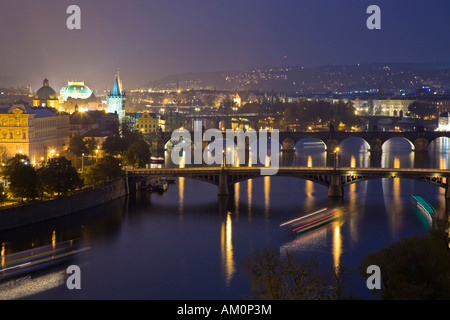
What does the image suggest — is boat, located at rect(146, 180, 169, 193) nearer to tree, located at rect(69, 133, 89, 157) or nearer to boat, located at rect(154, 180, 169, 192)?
boat, located at rect(154, 180, 169, 192)

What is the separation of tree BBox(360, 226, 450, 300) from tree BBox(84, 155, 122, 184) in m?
12.8

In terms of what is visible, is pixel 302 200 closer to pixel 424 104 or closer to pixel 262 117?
pixel 262 117

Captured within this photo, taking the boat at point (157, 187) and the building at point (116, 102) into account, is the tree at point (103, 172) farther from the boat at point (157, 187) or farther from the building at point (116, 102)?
the building at point (116, 102)

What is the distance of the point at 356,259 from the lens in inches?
675

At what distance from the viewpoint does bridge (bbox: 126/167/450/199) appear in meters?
24.6

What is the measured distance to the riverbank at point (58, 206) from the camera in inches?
763

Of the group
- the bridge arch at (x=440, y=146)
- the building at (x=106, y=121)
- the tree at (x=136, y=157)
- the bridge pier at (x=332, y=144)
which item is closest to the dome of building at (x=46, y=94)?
the building at (x=106, y=121)

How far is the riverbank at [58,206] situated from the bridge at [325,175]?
1831 mm

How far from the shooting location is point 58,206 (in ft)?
69.8

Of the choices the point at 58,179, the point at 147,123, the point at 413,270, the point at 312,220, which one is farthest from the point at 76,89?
the point at 413,270

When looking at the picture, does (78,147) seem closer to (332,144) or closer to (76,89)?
(332,144)

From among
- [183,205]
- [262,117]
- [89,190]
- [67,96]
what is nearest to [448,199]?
[183,205]

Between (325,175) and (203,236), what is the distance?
685 centimetres

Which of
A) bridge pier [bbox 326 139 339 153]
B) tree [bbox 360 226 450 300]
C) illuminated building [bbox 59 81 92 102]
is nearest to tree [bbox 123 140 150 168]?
bridge pier [bbox 326 139 339 153]
